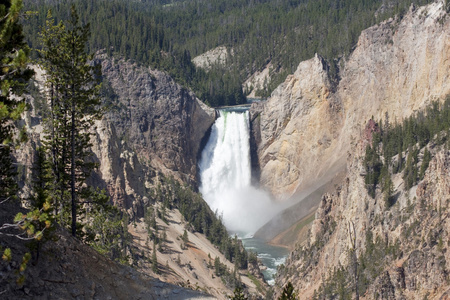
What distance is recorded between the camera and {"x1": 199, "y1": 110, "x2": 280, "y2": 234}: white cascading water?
12038 centimetres

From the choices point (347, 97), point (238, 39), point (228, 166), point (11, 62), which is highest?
point (238, 39)

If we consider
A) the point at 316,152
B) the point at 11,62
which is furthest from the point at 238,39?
the point at 11,62

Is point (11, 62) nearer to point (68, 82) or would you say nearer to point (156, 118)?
point (68, 82)

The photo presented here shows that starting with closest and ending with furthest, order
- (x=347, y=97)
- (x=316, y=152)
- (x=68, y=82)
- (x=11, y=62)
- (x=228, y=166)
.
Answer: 1. (x=11, y=62)
2. (x=68, y=82)
3. (x=347, y=97)
4. (x=316, y=152)
5. (x=228, y=166)

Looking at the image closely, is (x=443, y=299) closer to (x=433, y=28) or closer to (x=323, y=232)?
(x=323, y=232)

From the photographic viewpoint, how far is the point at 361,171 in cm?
7312

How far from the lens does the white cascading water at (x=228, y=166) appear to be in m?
120

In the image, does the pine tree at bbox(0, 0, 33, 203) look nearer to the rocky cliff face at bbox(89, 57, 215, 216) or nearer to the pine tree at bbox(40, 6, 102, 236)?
the pine tree at bbox(40, 6, 102, 236)

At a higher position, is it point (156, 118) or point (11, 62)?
point (11, 62)

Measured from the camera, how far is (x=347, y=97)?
366 feet

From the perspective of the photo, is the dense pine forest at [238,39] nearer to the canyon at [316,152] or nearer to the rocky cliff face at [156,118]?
the rocky cliff face at [156,118]

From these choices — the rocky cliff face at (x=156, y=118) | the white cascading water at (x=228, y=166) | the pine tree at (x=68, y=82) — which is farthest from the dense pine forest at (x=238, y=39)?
the pine tree at (x=68, y=82)

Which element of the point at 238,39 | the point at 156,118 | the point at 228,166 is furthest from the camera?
the point at 238,39

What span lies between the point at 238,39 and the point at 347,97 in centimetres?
9226
